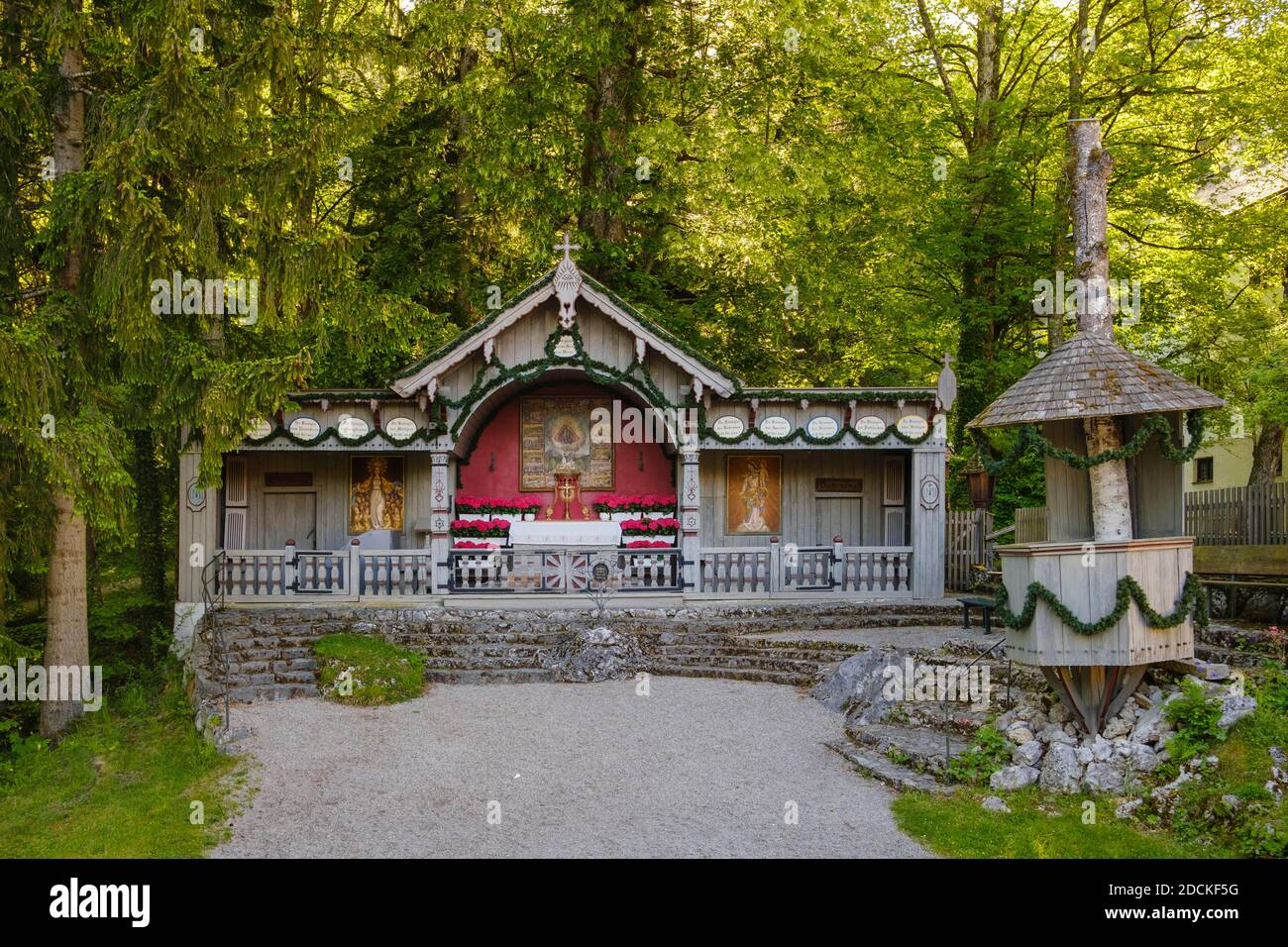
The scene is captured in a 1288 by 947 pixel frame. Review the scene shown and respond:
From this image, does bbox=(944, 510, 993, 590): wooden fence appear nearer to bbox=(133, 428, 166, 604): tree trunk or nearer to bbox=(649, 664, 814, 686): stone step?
bbox=(649, 664, 814, 686): stone step

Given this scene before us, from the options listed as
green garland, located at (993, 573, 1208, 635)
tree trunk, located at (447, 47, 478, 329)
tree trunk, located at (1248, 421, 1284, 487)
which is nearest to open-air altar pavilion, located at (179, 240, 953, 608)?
tree trunk, located at (447, 47, 478, 329)

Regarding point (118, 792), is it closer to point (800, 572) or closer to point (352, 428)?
point (352, 428)

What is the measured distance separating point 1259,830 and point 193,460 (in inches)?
606

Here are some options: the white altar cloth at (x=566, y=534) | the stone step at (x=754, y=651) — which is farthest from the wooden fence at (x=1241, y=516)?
the white altar cloth at (x=566, y=534)

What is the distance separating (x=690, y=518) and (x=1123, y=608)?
29.2 feet

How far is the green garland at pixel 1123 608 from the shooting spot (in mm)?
9961

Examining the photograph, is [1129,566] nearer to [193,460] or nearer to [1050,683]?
[1050,683]

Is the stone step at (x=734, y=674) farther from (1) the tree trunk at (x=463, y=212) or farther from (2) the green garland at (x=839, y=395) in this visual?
(1) the tree trunk at (x=463, y=212)

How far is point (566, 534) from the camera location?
1786 cm

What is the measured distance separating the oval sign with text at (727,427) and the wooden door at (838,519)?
279 cm

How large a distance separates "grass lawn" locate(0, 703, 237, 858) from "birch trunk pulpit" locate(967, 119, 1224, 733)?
25.4ft

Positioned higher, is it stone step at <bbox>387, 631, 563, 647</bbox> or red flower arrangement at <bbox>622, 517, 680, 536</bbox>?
red flower arrangement at <bbox>622, 517, 680, 536</bbox>

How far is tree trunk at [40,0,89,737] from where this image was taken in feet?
46.5

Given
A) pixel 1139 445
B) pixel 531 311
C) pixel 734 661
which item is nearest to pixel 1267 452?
pixel 734 661
